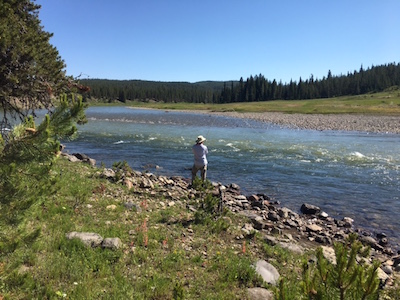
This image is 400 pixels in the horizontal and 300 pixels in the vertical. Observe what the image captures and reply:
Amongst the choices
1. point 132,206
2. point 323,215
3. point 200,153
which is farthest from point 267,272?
point 200,153

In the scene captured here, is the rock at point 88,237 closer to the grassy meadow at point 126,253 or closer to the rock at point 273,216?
the grassy meadow at point 126,253

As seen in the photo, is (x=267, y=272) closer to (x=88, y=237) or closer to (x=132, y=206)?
(x=88, y=237)

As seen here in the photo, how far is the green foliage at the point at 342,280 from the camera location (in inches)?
105

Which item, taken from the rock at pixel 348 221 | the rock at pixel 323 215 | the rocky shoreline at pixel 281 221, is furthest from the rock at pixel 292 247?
the rock at pixel 323 215

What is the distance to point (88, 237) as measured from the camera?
24.1 ft

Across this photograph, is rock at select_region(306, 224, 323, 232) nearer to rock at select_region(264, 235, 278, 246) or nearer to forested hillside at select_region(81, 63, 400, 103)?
rock at select_region(264, 235, 278, 246)

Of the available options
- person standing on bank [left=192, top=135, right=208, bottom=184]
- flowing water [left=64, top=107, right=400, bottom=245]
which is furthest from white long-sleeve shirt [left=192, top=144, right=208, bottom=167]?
flowing water [left=64, top=107, right=400, bottom=245]

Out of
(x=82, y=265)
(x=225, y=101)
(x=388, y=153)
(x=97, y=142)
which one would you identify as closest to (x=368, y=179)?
(x=388, y=153)

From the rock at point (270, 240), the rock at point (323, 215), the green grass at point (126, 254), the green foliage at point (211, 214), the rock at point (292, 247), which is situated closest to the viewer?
the green grass at point (126, 254)

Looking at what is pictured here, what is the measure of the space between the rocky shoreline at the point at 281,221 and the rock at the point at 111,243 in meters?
2.80

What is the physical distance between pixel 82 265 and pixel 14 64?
21.1 feet

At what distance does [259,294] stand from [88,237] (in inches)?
154

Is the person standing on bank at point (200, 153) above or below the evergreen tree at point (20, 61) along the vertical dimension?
below

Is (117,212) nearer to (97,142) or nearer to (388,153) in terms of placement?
(97,142)
